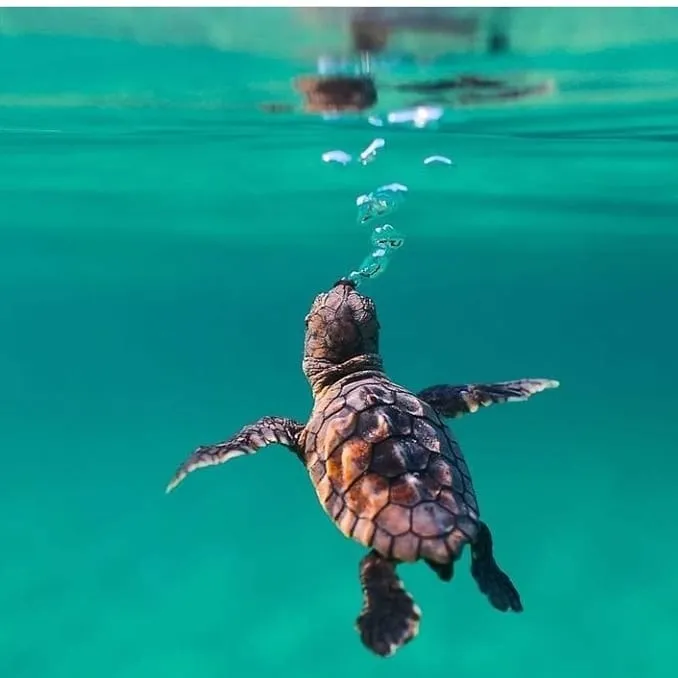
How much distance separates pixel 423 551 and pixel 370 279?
109ft

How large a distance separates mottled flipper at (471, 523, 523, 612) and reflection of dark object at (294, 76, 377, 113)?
25.5ft

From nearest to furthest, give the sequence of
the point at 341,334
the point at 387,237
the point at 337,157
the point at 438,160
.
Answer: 1. the point at 341,334
2. the point at 337,157
3. the point at 438,160
4. the point at 387,237

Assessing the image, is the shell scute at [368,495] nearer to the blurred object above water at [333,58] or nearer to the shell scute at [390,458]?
the shell scute at [390,458]

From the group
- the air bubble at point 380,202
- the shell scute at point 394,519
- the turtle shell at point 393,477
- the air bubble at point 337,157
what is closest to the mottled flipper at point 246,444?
the turtle shell at point 393,477

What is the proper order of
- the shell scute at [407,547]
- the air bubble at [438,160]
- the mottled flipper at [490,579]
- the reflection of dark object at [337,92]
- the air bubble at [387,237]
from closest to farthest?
the shell scute at [407,547] < the mottled flipper at [490,579] < the reflection of dark object at [337,92] < the air bubble at [438,160] < the air bubble at [387,237]

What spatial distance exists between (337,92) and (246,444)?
308 inches

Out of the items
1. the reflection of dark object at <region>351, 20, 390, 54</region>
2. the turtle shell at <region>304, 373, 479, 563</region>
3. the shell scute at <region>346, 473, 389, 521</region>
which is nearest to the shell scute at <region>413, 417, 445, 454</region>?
the turtle shell at <region>304, 373, 479, 563</region>

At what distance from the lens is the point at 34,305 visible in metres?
47.8

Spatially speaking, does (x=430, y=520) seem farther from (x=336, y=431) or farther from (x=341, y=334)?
(x=341, y=334)

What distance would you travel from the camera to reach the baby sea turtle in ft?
16.7

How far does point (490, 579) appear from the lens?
5672 millimetres

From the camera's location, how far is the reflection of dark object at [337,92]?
11.4m

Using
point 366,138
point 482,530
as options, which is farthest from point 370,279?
point 482,530

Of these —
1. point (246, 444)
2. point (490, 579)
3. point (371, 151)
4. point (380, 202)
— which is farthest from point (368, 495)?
point (380, 202)
